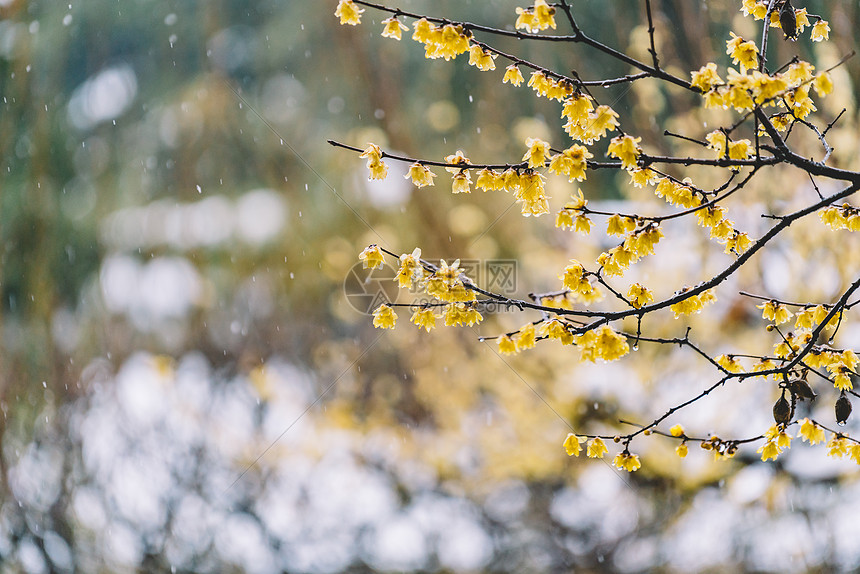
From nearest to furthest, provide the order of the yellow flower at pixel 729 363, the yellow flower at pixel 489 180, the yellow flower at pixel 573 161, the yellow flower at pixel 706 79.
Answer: the yellow flower at pixel 706 79
the yellow flower at pixel 573 161
the yellow flower at pixel 489 180
the yellow flower at pixel 729 363

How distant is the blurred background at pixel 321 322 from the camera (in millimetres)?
3658

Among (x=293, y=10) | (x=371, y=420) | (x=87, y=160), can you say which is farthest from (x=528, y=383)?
(x=87, y=160)

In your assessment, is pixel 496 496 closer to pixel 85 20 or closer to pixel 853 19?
pixel 853 19

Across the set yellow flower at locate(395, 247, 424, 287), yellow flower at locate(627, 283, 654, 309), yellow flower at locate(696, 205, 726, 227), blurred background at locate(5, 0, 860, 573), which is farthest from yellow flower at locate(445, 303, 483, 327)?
blurred background at locate(5, 0, 860, 573)

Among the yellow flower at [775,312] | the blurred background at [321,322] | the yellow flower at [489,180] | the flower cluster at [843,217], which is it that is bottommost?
the blurred background at [321,322]

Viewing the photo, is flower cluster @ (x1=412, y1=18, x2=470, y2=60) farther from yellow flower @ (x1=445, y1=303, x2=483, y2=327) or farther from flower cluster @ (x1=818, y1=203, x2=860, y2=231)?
flower cluster @ (x1=818, y1=203, x2=860, y2=231)

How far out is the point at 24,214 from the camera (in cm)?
492

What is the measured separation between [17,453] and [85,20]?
11.3 ft

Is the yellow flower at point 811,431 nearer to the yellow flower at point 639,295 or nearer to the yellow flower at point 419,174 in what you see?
the yellow flower at point 639,295

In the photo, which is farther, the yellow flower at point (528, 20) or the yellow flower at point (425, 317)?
the yellow flower at point (425, 317)

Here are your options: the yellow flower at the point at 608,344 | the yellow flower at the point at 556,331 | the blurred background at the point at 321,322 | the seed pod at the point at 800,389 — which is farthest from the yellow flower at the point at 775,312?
the blurred background at the point at 321,322

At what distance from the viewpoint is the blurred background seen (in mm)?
3658

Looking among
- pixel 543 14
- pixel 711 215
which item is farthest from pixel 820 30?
pixel 543 14

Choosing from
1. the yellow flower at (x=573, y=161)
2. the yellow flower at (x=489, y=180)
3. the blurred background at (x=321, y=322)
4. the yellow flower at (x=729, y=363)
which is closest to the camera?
the yellow flower at (x=573, y=161)
